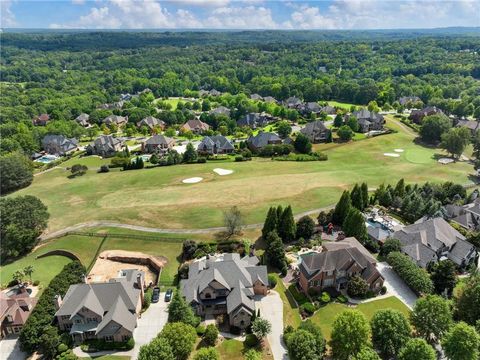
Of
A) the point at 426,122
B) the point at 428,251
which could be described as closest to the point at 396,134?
the point at 426,122

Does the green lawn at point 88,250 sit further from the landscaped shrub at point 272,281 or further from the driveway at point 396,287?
the driveway at point 396,287

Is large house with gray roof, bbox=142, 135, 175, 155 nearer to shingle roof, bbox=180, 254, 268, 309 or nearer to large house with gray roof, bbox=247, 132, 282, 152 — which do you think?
large house with gray roof, bbox=247, 132, 282, 152

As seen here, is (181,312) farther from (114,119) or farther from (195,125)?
(114,119)

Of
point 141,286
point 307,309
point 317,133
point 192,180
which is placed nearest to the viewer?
point 307,309

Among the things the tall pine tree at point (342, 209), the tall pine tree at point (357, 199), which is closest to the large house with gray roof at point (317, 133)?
the tall pine tree at point (357, 199)

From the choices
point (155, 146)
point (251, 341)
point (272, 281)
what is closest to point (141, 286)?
point (251, 341)

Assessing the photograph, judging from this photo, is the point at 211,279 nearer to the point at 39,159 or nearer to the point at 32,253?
the point at 32,253

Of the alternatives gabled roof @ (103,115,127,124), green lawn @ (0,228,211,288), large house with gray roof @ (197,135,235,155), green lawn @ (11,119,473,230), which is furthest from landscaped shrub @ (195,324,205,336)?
gabled roof @ (103,115,127,124)
